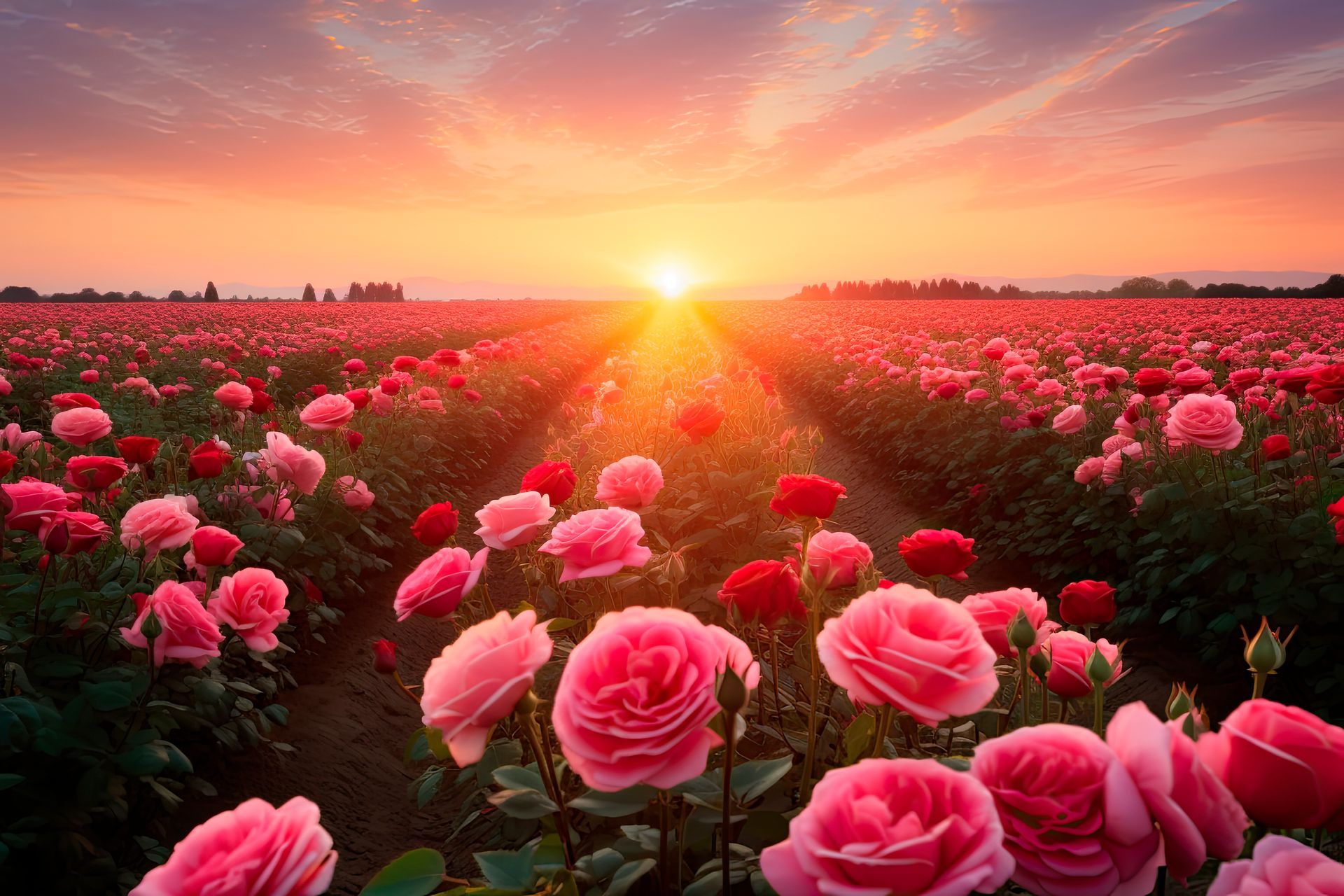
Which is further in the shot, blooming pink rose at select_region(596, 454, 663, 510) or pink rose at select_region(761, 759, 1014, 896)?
blooming pink rose at select_region(596, 454, 663, 510)

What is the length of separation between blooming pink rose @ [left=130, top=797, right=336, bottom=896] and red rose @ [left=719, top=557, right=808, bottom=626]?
0.72 meters

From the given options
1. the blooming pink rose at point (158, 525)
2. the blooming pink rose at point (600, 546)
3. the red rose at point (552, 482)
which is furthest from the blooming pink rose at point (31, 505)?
the blooming pink rose at point (600, 546)

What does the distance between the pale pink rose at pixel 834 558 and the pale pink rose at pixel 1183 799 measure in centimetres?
71

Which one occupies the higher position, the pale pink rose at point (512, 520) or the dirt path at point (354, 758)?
the pale pink rose at point (512, 520)

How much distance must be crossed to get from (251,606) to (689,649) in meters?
1.87

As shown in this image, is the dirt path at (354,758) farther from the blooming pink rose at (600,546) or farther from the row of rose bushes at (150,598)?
the blooming pink rose at (600,546)

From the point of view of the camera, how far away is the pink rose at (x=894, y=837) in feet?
2.11

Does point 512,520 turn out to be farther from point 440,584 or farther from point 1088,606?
point 1088,606

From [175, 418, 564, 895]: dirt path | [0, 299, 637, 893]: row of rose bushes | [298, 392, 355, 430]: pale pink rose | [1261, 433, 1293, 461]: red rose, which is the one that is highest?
[298, 392, 355, 430]: pale pink rose

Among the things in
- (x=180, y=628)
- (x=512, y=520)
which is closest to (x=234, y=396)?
(x=180, y=628)

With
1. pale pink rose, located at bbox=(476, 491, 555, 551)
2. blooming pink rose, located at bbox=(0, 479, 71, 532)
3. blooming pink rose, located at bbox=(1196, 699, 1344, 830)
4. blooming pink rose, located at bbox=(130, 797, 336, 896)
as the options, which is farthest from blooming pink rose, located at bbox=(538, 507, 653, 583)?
blooming pink rose, located at bbox=(0, 479, 71, 532)

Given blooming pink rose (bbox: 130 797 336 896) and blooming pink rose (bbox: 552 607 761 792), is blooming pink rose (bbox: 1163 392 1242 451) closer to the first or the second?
blooming pink rose (bbox: 552 607 761 792)

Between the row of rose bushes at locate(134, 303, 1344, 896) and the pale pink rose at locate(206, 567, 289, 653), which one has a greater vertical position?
the row of rose bushes at locate(134, 303, 1344, 896)

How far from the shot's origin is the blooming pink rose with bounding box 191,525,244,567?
2.20m
